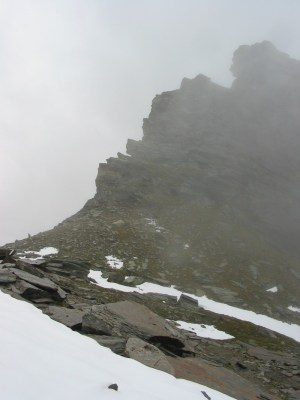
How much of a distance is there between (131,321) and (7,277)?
6.31 metres

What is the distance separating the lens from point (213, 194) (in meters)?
72.2

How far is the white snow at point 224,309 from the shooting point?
35.0 metres

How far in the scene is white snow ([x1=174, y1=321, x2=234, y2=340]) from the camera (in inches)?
1081

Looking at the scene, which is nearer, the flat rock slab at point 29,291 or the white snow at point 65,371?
the white snow at point 65,371

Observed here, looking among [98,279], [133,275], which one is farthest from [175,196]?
[98,279]

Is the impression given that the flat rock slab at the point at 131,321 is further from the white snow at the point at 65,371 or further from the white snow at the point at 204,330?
the white snow at the point at 204,330

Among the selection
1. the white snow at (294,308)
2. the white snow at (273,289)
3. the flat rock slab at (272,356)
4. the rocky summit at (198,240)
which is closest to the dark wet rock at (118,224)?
the rocky summit at (198,240)

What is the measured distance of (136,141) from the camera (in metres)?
84.6

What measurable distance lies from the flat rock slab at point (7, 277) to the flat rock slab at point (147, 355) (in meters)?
7.72

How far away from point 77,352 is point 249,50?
99.8 meters

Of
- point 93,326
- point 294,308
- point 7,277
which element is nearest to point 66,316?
point 93,326

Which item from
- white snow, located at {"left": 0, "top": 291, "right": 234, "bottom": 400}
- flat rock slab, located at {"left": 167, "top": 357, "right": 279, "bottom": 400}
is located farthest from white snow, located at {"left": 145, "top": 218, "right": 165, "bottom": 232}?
white snow, located at {"left": 0, "top": 291, "right": 234, "bottom": 400}

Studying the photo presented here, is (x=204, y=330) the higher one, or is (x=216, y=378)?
(x=204, y=330)

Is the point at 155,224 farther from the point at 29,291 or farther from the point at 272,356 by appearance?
the point at 29,291
